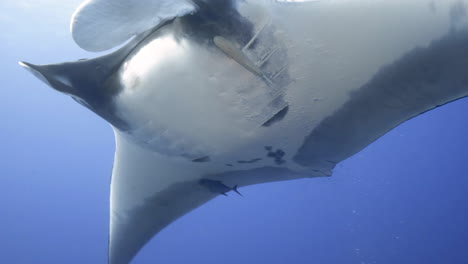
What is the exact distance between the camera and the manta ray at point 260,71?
4.32 ft

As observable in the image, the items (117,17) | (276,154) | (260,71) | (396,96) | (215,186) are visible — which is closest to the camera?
(117,17)

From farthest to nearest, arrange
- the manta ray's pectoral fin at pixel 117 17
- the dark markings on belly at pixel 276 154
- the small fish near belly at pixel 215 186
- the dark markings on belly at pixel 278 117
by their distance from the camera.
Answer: the small fish near belly at pixel 215 186
the dark markings on belly at pixel 276 154
the dark markings on belly at pixel 278 117
the manta ray's pectoral fin at pixel 117 17

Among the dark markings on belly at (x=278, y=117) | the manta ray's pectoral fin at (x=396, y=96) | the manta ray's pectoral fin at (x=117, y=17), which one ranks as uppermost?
the manta ray's pectoral fin at (x=396, y=96)

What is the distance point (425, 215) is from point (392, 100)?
30.6 m

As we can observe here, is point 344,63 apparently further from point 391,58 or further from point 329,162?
point 329,162

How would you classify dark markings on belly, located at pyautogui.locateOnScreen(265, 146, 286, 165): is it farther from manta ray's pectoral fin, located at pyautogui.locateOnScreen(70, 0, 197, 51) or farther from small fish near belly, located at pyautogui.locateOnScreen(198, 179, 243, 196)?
manta ray's pectoral fin, located at pyautogui.locateOnScreen(70, 0, 197, 51)

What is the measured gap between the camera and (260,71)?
1.41 meters

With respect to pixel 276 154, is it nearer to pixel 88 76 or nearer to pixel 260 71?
pixel 260 71

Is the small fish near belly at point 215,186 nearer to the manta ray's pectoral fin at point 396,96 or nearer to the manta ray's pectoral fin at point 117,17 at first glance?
the manta ray's pectoral fin at point 396,96

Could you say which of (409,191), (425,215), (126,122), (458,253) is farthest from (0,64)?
(458,253)

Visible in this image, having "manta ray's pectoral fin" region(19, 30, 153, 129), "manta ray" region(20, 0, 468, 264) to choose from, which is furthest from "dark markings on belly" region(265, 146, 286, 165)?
"manta ray's pectoral fin" region(19, 30, 153, 129)

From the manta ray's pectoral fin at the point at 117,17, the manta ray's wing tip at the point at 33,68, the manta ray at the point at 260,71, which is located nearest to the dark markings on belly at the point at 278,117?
the manta ray at the point at 260,71

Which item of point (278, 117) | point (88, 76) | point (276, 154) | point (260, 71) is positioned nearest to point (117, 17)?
point (88, 76)

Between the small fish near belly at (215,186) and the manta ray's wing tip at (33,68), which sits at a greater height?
the small fish near belly at (215,186)
